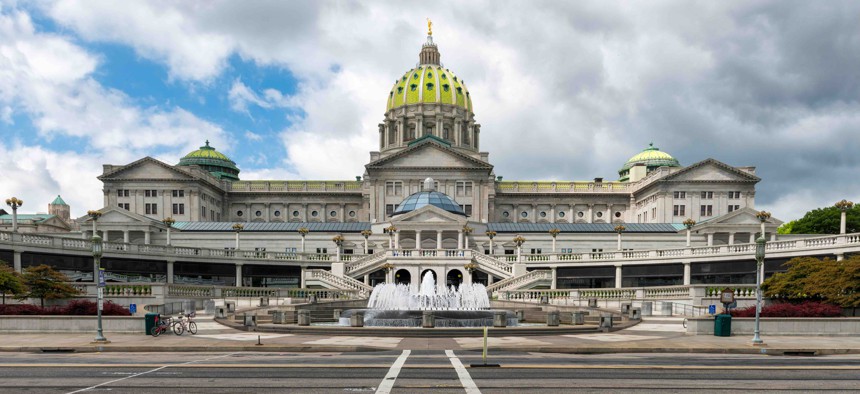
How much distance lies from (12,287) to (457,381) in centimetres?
3044

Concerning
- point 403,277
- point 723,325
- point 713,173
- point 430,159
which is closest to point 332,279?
point 403,277

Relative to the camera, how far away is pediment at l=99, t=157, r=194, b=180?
123562 mm

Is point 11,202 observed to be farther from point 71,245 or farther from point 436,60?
point 436,60

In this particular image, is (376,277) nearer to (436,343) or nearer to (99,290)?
(436,343)

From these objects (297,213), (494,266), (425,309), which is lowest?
(425,309)

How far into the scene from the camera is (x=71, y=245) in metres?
61.2

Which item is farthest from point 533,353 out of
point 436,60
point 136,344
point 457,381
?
point 436,60

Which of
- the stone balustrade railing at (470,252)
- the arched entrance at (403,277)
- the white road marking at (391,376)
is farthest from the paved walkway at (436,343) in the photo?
the arched entrance at (403,277)

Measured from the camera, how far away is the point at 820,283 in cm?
3647

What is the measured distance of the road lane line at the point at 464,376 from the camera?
17.3 meters

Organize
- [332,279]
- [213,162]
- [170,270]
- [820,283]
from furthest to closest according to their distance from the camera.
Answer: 1. [213,162]
2. [170,270]
3. [332,279]
4. [820,283]

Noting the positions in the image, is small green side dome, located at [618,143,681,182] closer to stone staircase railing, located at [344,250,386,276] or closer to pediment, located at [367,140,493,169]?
pediment, located at [367,140,493,169]

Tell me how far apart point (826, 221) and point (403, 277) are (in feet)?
270

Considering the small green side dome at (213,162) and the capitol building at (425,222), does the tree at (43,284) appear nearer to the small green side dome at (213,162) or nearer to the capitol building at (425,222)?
the capitol building at (425,222)
